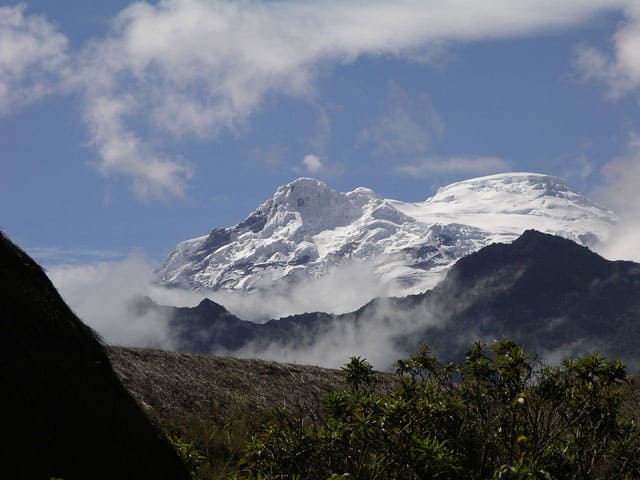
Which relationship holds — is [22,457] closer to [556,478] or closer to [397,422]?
[397,422]

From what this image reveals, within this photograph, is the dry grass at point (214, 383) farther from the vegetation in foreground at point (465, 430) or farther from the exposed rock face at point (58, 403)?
the exposed rock face at point (58, 403)

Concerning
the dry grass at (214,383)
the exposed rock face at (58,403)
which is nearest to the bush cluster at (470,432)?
the exposed rock face at (58,403)

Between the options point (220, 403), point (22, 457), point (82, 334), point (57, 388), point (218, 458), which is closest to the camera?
point (22, 457)

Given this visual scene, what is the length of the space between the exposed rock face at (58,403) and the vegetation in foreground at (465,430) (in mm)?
1584

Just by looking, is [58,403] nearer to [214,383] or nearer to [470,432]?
[470,432]

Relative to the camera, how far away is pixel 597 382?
13906mm

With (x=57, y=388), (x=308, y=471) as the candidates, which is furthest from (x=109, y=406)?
(x=308, y=471)

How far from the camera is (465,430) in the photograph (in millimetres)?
12969

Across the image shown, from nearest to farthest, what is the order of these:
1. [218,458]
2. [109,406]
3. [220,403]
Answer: [109,406] < [218,458] < [220,403]

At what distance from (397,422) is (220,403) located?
11725mm

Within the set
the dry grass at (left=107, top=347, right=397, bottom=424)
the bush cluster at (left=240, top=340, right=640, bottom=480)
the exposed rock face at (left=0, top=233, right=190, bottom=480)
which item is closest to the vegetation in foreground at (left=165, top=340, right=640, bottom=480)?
the bush cluster at (left=240, top=340, right=640, bottom=480)

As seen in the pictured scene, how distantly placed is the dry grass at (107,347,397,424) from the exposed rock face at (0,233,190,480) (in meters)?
9.32

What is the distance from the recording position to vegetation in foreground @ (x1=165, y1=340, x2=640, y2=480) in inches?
468

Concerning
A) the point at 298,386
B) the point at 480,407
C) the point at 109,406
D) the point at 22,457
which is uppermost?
the point at 298,386
